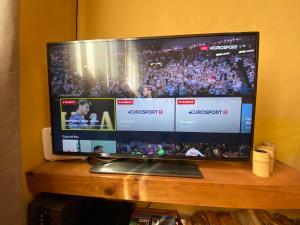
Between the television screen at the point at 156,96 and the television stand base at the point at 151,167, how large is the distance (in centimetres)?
6

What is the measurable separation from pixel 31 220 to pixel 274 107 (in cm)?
141

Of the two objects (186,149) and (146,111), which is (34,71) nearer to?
(146,111)

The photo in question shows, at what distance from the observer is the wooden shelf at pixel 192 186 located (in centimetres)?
85

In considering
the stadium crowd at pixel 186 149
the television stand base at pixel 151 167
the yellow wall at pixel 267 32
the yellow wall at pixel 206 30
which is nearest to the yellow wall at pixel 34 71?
the yellow wall at pixel 206 30

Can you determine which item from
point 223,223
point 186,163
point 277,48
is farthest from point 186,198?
point 277,48

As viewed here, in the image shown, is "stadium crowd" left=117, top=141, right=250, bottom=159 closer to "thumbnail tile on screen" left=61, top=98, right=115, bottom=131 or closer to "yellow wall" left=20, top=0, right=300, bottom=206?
"thumbnail tile on screen" left=61, top=98, right=115, bottom=131

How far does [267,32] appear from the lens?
1204mm

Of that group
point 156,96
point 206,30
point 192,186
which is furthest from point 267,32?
point 192,186

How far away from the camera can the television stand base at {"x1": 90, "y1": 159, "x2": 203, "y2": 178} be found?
0.97m

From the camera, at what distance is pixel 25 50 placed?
3.39 feet

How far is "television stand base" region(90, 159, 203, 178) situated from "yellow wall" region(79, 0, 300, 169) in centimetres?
52

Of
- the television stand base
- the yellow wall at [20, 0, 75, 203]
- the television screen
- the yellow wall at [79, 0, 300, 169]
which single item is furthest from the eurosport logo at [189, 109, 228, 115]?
the yellow wall at [20, 0, 75, 203]

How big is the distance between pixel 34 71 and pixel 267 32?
51.5 inches

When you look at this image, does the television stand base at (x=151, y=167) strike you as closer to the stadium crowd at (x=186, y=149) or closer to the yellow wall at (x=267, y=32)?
the stadium crowd at (x=186, y=149)
